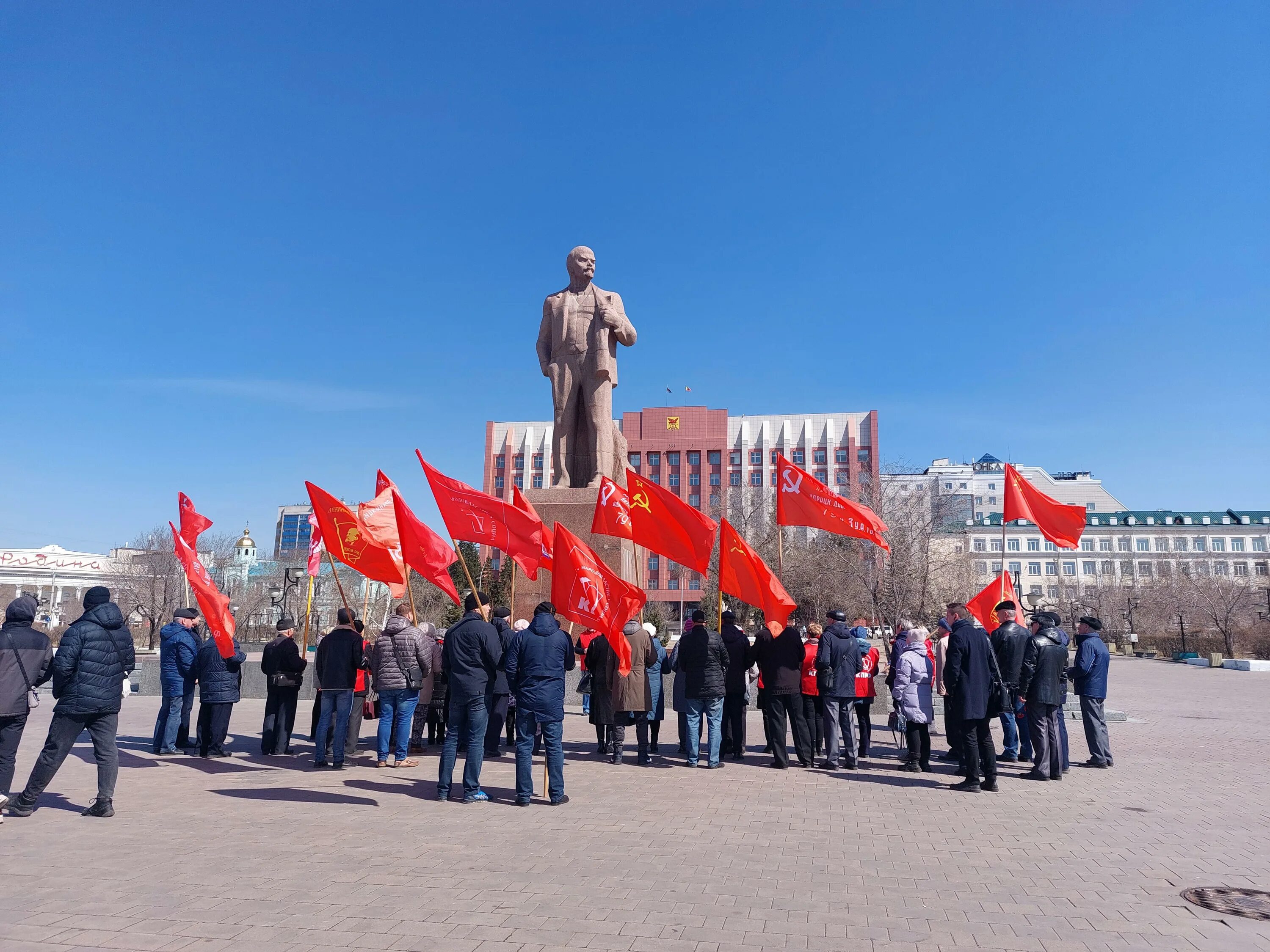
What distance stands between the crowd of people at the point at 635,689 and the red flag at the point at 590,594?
28 centimetres

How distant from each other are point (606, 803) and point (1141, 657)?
5620 centimetres

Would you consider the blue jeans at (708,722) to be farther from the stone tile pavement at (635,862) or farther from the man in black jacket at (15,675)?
the man in black jacket at (15,675)

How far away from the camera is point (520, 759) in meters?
7.99

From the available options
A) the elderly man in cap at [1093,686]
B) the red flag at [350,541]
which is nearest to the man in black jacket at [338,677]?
the red flag at [350,541]

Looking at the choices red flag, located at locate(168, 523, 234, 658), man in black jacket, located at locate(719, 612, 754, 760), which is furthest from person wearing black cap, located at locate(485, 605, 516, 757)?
red flag, located at locate(168, 523, 234, 658)

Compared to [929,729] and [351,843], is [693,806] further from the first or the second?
[929,729]

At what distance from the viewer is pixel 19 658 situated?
7.27m

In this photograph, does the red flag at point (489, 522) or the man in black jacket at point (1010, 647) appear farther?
the red flag at point (489, 522)

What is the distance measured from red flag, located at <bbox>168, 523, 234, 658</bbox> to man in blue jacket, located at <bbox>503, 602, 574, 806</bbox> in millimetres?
4309

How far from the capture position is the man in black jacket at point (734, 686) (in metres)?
10.9

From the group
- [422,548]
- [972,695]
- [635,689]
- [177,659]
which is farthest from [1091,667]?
[177,659]

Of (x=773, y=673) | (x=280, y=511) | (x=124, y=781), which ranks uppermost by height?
(x=280, y=511)

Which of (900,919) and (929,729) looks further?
(929,729)

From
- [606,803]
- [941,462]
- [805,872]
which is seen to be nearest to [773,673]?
[606,803]
